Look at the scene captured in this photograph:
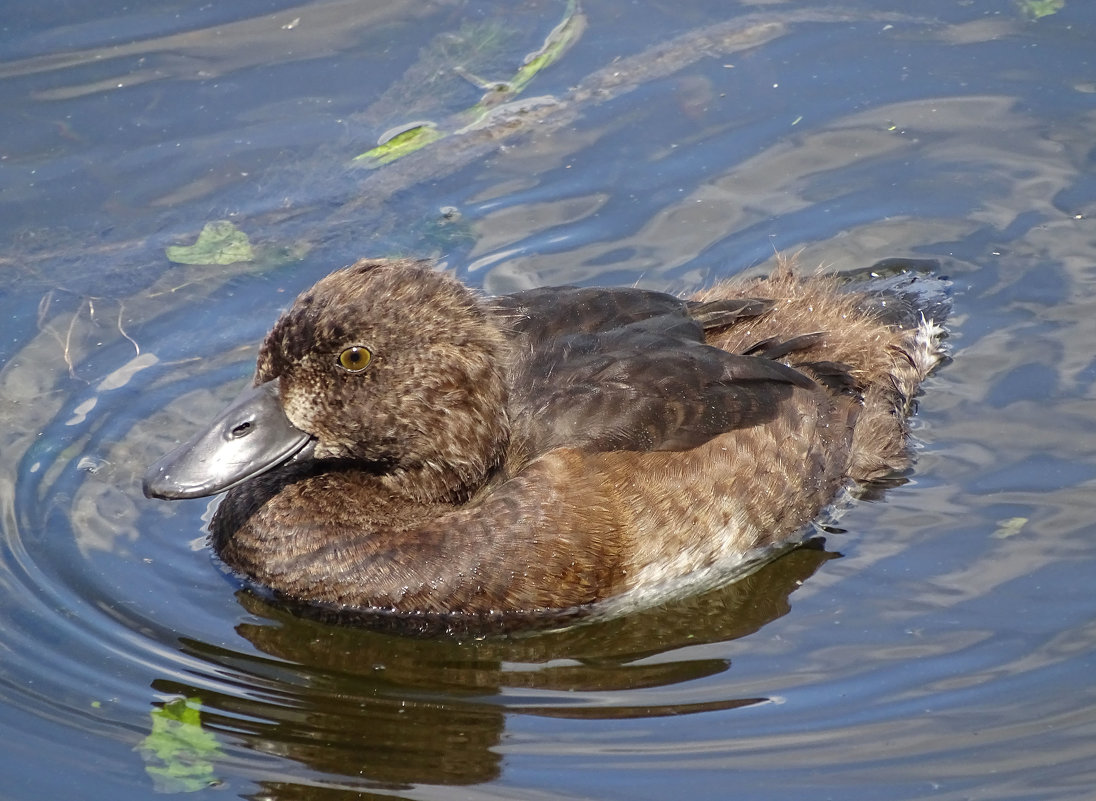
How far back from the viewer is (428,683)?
5.58 meters

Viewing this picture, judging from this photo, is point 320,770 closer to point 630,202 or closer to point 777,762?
point 777,762

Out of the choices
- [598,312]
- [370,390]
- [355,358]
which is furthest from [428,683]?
[598,312]

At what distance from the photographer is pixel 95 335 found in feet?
24.8

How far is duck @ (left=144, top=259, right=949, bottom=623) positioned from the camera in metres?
5.81

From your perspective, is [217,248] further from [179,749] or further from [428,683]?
[179,749]

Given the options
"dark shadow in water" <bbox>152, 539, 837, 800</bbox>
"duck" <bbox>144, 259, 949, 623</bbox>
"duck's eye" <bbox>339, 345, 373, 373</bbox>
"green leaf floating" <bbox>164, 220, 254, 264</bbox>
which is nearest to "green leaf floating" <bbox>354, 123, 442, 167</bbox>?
"green leaf floating" <bbox>164, 220, 254, 264</bbox>

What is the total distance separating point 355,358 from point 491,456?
67cm

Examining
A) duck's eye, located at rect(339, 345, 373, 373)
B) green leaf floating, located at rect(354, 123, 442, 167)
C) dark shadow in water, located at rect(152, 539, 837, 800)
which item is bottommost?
dark shadow in water, located at rect(152, 539, 837, 800)

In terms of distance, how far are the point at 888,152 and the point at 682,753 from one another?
4.78 meters

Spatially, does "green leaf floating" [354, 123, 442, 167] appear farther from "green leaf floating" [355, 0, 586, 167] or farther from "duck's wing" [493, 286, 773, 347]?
"duck's wing" [493, 286, 773, 347]

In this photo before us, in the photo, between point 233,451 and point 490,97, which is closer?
point 233,451

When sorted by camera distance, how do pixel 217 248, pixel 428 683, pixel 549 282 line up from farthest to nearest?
pixel 217 248 < pixel 549 282 < pixel 428 683

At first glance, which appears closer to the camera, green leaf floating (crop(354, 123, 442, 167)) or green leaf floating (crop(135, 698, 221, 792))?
green leaf floating (crop(135, 698, 221, 792))

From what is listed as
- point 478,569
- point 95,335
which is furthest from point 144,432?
point 478,569
